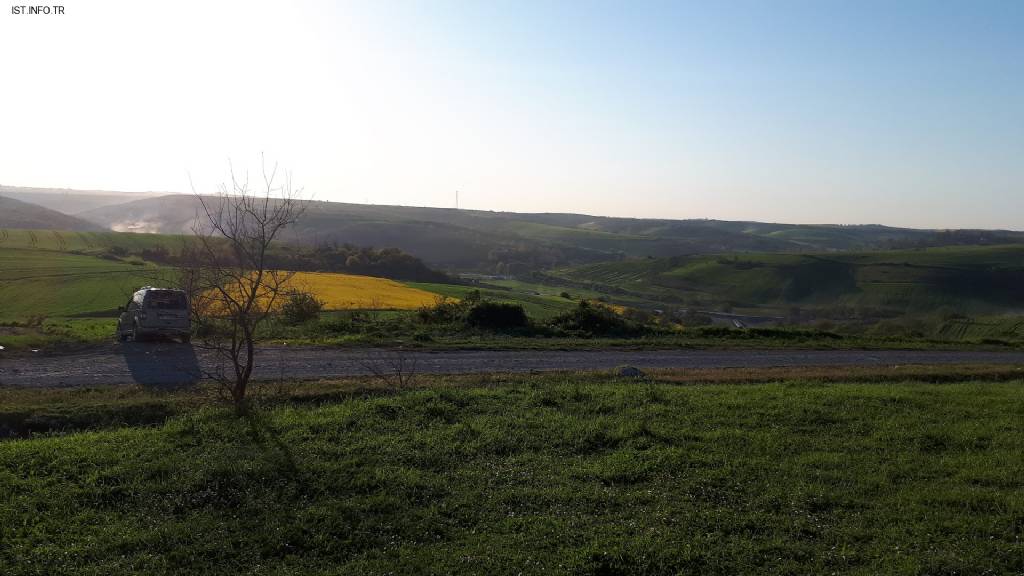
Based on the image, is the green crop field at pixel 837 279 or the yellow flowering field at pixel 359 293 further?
the green crop field at pixel 837 279

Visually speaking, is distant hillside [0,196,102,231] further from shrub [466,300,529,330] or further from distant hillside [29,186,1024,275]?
shrub [466,300,529,330]

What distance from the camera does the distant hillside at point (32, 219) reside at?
90.8m

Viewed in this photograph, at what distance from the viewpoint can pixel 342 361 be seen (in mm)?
18328

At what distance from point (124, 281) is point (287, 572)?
38411 millimetres

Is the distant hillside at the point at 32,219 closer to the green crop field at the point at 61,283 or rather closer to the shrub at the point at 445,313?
the green crop field at the point at 61,283

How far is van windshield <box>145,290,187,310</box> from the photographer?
1961cm

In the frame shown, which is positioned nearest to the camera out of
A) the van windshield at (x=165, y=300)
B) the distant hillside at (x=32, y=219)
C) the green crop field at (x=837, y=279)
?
the van windshield at (x=165, y=300)

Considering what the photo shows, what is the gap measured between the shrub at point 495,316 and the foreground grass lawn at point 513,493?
13604mm

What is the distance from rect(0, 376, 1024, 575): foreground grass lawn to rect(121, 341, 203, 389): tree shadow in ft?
13.1

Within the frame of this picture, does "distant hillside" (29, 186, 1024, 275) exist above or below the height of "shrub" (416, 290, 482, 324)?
above

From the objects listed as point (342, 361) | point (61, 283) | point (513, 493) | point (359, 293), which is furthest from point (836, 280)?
point (513, 493)

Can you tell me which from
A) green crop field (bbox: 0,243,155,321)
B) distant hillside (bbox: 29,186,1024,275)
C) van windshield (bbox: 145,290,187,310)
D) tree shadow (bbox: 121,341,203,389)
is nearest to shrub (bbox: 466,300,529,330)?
van windshield (bbox: 145,290,187,310)

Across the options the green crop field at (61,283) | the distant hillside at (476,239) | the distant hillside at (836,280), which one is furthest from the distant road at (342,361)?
the distant hillside at (476,239)

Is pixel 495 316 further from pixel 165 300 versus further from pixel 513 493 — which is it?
pixel 513 493
